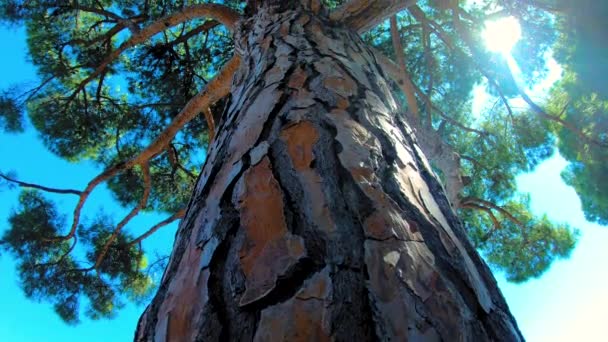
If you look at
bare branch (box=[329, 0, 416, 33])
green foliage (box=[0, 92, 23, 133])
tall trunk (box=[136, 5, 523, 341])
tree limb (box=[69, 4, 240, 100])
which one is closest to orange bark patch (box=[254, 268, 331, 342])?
tall trunk (box=[136, 5, 523, 341])

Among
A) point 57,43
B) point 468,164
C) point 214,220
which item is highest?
point 57,43

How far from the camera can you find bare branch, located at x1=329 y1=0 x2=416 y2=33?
1786 mm

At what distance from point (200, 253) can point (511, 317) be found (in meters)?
0.48

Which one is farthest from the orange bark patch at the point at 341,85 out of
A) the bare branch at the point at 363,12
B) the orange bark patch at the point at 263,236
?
the bare branch at the point at 363,12

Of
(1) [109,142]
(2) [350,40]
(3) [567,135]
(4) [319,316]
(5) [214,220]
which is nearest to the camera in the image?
(4) [319,316]

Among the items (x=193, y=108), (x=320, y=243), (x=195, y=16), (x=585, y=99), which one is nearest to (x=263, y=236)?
(x=320, y=243)

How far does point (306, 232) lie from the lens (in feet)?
2.12

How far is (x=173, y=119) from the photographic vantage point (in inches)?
136

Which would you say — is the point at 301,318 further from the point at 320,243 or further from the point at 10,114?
the point at 10,114

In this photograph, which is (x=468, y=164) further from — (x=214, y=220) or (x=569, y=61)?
(x=214, y=220)

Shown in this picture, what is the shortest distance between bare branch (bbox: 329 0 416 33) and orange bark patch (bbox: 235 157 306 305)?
3.82 feet

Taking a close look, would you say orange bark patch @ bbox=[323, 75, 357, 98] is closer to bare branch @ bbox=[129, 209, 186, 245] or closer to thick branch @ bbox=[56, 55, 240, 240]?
thick branch @ bbox=[56, 55, 240, 240]

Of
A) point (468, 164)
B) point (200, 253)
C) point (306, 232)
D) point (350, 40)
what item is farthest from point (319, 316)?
point (468, 164)

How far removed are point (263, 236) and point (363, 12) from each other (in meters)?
1.43
